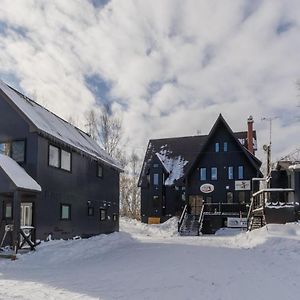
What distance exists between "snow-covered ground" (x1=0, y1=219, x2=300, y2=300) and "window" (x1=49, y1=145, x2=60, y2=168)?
363 cm

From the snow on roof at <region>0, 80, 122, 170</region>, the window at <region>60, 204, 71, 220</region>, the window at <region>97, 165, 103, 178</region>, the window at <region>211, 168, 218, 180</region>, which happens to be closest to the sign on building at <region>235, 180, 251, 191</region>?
the window at <region>211, 168, 218, 180</region>

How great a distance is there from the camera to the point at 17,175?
55.3 feet

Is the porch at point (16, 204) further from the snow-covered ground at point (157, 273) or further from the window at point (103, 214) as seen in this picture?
the window at point (103, 214)

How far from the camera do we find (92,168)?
2484cm

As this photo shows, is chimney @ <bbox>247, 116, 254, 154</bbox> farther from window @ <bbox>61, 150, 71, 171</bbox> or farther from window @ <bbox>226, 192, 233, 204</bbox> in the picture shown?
window @ <bbox>61, 150, 71, 171</bbox>

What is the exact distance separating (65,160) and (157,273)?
11135 millimetres

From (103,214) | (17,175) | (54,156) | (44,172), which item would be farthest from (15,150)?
(103,214)

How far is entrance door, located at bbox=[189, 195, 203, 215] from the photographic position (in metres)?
39.8

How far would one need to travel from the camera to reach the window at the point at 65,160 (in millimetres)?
A: 20919

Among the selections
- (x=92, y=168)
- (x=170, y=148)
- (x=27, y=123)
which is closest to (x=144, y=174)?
(x=170, y=148)

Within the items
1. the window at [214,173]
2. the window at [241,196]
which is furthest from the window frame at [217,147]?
the window at [241,196]

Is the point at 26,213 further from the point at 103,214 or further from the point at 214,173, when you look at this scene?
the point at 214,173

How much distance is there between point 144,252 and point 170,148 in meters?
31.2

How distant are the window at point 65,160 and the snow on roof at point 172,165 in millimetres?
23702
